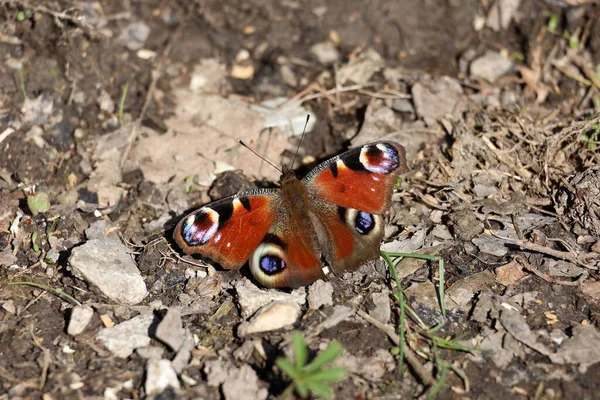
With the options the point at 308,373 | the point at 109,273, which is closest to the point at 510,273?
the point at 308,373

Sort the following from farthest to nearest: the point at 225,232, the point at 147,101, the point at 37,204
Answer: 1. the point at 147,101
2. the point at 37,204
3. the point at 225,232

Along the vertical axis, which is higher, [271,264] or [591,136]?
[591,136]

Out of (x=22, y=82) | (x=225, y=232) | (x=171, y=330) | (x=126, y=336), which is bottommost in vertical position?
(x=126, y=336)

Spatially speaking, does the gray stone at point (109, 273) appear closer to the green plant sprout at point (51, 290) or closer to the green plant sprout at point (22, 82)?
the green plant sprout at point (51, 290)

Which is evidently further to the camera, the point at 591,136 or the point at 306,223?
the point at 591,136

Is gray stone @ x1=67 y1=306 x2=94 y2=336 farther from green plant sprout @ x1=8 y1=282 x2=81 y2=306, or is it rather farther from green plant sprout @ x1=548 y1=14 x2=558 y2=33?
green plant sprout @ x1=548 y1=14 x2=558 y2=33

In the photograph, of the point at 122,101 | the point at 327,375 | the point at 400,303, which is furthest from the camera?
the point at 122,101

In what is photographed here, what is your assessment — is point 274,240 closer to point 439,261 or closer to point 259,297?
point 259,297

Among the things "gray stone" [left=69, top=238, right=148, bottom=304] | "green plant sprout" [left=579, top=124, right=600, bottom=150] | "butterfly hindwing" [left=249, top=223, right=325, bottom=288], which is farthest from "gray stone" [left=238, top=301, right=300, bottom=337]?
"green plant sprout" [left=579, top=124, right=600, bottom=150]
